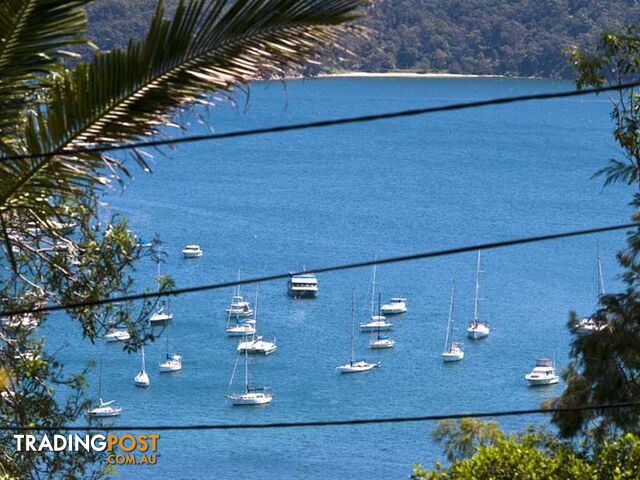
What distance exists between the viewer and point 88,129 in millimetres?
3885

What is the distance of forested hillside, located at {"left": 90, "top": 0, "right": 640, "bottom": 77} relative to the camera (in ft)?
224

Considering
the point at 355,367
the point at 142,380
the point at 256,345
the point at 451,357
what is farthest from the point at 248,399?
the point at 451,357

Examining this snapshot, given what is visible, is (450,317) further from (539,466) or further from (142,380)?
(539,466)

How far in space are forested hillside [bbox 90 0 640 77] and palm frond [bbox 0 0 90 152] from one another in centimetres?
6075

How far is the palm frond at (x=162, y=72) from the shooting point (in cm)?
357

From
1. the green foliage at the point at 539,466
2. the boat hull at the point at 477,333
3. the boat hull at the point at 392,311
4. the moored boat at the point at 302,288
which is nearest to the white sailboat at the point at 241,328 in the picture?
the moored boat at the point at 302,288

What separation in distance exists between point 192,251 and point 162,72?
47.0 meters

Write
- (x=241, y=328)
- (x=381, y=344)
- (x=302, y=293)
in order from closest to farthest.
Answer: (x=241, y=328) → (x=381, y=344) → (x=302, y=293)

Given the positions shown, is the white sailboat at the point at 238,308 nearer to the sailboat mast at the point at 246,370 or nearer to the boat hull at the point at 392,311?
the sailboat mast at the point at 246,370

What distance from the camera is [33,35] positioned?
3793 mm

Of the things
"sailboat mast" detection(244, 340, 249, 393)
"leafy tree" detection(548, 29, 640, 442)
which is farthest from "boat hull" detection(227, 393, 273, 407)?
"leafy tree" detection(548, 29, 640, 442)

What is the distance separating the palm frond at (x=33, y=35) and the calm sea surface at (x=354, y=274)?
6472mm

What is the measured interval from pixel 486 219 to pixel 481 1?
2745 centimetres

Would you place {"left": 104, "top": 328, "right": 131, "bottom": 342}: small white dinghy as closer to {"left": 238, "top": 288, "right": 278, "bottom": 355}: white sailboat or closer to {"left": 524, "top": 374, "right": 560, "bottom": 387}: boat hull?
{"left": 238, "top": 288, "right": 278, "bottom": 355}: white sailboat
